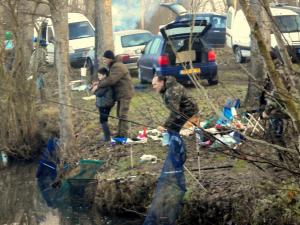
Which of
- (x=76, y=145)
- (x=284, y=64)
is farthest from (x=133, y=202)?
(x=284, y=64)

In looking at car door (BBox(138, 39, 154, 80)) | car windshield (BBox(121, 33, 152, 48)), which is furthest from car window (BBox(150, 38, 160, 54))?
car windshield (BBox(121, 33, 152, 48))

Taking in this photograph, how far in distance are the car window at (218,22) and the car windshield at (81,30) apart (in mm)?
5022

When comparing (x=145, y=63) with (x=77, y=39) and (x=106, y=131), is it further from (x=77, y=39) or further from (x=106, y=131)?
(x=77, y=39)

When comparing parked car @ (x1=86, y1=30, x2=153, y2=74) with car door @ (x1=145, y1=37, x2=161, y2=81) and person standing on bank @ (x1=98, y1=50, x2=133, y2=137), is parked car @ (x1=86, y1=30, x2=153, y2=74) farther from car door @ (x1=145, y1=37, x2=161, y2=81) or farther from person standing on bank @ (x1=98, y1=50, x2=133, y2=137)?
person standing on bank @ (x1=98, y1=50, x2=133, y2=137)

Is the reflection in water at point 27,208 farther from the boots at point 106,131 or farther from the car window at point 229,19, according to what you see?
the car window at point 229,19

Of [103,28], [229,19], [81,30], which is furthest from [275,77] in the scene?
[81,30]

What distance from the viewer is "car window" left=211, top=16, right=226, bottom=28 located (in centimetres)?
3025

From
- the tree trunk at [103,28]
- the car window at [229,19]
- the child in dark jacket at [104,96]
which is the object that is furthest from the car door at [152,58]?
the car window at [229,19]

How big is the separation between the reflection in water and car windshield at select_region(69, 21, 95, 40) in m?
14.5

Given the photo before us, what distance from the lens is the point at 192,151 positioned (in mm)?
11992

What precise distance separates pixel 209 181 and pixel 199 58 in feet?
30.4

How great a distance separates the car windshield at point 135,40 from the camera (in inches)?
1002

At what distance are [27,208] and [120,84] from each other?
275cm

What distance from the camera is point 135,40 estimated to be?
2573 centimetres
